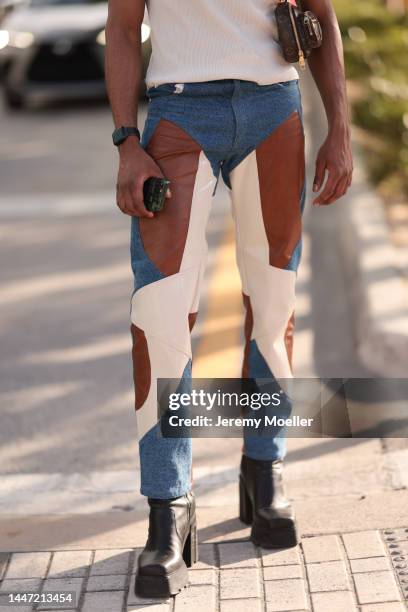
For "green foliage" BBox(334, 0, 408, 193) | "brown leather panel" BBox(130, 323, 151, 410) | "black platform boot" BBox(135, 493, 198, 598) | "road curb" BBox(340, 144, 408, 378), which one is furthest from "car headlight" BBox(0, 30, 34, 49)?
"black platform boot" BBox(135, 493, 198, 598)

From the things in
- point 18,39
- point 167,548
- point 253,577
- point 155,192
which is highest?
point 155,192

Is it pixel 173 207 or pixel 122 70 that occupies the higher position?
pixel 122 70

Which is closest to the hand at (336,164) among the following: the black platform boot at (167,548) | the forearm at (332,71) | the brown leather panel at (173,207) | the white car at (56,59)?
the forearm at (332,71)

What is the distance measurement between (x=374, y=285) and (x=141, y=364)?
8.30 feet

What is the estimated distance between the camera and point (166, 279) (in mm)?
2930

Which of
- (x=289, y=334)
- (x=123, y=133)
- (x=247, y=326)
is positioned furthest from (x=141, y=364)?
(x=123, y=133)

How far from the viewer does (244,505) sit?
337cm

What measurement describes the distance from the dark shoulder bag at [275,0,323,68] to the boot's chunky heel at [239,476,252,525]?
3.98ft

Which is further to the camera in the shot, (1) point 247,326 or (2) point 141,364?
(1) point 247,326

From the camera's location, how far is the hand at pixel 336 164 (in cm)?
312

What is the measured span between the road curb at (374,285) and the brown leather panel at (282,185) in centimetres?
158

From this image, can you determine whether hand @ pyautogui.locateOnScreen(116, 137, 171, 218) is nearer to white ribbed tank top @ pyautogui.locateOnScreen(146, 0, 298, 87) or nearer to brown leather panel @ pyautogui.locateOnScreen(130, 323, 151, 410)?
white ribbed tank top @ pyautogui.locateOnScreen(146, 0, 298, 87)

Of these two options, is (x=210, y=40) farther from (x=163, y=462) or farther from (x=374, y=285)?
(x=374, y=285)

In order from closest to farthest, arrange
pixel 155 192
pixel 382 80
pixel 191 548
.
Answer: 1. pixel 155 192
2. pixel 191 548
3. pixel 382 80
